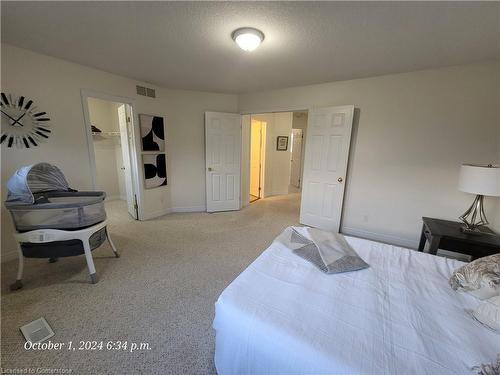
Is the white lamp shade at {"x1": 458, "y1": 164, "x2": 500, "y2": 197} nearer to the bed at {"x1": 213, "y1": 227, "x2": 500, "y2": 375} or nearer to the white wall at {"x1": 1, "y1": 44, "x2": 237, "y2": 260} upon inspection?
the bed at {"x1": 213, "y1": 227, "x2": 500, "y2": 375}

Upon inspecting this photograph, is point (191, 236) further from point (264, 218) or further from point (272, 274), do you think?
point (272, 274)

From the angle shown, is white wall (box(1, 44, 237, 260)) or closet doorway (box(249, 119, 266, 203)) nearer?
white wall (box(1, 44, 237, 260))

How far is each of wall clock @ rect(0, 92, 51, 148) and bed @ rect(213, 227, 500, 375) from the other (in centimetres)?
291

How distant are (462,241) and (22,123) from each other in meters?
4.75

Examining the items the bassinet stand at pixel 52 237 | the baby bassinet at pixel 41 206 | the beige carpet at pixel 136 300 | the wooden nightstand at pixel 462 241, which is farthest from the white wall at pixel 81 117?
the wooden nightstand at pixel 462 241

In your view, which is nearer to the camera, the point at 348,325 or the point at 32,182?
the point at 348,325

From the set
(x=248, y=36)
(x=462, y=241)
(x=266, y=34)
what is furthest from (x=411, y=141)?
(x=248, y=36)

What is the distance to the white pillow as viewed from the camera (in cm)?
94

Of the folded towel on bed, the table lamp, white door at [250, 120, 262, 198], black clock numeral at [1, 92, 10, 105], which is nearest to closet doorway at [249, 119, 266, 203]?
white door at [250, 120, 262, 198]

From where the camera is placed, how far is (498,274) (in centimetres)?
111

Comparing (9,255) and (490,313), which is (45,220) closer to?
(9,255)

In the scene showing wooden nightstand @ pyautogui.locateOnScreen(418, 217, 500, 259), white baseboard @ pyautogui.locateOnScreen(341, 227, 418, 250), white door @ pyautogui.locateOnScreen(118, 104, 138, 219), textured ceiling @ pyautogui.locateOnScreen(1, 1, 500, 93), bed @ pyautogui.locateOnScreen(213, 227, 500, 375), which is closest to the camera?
bed @ pyautogui.locateOnScreen(213, 227, 500, 375)

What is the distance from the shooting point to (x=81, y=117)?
2756mm

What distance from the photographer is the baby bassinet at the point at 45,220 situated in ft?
5.97
